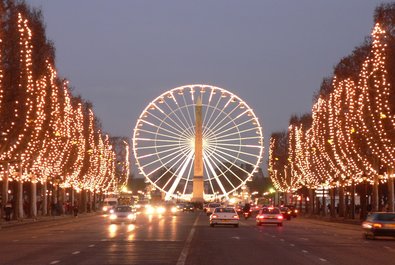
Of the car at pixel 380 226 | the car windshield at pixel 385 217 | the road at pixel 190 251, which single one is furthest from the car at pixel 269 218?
the road at pixel 190 251

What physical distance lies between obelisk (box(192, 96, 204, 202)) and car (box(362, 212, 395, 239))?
70.7 m

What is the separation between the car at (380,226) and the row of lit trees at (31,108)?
26.1m

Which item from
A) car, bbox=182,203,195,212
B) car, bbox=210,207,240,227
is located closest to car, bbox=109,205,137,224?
car, bbox=210,207,240,227

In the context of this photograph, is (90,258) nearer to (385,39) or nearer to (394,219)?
(394,219)

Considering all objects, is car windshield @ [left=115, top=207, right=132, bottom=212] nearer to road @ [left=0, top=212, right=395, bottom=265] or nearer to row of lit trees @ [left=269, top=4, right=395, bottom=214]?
row of lit trees @ [left=269, top=4, right=395, bottom=214]

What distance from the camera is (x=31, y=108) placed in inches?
3009

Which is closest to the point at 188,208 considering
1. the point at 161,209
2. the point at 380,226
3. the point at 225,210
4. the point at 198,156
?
the point at 161,209

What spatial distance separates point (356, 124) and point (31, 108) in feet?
81.6

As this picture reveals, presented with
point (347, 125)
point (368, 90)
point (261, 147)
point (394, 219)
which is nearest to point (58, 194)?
point (261, 147)

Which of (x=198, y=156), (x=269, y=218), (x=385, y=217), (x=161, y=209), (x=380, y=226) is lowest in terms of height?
(x=161, y=209)

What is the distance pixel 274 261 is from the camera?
3456 centimetres

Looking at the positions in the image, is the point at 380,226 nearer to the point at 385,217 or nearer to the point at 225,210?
the point at 385,217

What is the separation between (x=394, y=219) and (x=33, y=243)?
19.0 meters

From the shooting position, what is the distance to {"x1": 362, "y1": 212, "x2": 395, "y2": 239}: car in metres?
53.8
